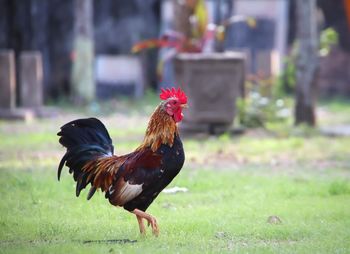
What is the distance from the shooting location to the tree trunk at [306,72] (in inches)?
694

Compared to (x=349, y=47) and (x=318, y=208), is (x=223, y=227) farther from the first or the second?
(x=349, y=47)

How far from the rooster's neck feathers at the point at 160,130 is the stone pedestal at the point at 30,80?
12.1 meters

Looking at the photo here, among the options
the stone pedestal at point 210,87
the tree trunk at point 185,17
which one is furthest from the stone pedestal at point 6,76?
the stone pedestal at point 210,87

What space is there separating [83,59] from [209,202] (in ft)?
41.9

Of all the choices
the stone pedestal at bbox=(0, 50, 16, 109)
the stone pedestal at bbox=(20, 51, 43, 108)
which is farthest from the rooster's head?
the stone pedestal at bbox=(20, 51, 43, 108)

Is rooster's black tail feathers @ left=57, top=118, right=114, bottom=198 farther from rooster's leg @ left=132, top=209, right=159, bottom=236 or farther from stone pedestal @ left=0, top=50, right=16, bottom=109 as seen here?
stone pedestal @ left=0, top=50, right=16, bottom=109

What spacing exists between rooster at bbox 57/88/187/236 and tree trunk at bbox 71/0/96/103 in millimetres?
14103

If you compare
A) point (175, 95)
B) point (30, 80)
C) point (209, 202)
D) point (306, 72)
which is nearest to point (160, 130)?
point (175, 95)

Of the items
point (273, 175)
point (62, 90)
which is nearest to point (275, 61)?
point (62, 90)

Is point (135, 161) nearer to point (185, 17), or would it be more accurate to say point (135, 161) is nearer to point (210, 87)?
point (210, 87)

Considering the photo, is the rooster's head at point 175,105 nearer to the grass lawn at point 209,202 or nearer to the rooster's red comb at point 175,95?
the rooster's red comb at point 175,95

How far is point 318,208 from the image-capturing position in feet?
32.9

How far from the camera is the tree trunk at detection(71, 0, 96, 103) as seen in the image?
73.6 ft

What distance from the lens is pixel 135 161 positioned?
8.16m
